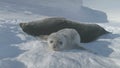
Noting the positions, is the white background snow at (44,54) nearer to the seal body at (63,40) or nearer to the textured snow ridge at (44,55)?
the textured snow ridge at (44,55)

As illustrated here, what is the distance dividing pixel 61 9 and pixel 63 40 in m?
5.27

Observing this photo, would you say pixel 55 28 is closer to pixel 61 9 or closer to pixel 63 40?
pixel 63 40

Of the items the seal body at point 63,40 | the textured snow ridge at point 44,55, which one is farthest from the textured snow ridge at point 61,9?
the seal body at point 63,40

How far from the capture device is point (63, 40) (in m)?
4.96

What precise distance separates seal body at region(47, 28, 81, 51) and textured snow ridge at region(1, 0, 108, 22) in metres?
Result: 3.88

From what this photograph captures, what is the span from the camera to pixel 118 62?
4.63m

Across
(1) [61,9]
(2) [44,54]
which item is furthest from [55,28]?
(1) [61,9]

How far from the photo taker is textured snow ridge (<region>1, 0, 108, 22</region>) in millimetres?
9445

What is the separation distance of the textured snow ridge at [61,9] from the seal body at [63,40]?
3.88 meters

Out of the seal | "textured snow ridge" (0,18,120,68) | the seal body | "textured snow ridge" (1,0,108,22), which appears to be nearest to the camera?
"textured snow ridge" (0,18,120,68)

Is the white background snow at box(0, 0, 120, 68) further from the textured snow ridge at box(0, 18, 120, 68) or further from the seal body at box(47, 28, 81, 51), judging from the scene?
the seal body at box(47, 28, 81, 51)

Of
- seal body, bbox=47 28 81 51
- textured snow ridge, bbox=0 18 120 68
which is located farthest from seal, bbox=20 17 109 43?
seal body, bbox=47 28 81 51

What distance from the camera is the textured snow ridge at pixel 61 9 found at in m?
9.45

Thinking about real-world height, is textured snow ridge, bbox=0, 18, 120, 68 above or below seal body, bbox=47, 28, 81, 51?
below
